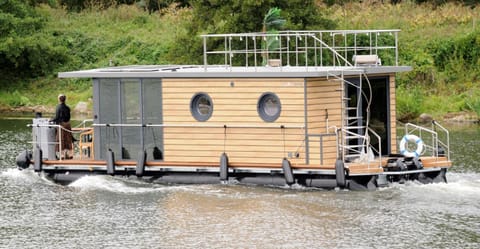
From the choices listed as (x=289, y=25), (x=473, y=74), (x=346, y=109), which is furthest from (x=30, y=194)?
(x=473, y=74)

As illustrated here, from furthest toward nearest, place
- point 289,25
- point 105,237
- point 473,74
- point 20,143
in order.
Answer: point 473,74 → point 289,25 → point 20,143 → point 105,237

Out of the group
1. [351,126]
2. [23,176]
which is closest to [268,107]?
[351,126]

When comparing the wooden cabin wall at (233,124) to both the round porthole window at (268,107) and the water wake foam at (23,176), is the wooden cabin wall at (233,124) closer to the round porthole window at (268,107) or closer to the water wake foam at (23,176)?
the round porthole window at (268,107)

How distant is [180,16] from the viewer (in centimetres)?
4828

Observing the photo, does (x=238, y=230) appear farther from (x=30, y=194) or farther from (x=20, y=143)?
(x=20, y=143)

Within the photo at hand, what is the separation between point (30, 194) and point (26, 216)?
7.45 feet

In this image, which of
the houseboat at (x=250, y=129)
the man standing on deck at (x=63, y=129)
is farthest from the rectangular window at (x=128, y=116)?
the man standing on deck at (x=63, y=129)

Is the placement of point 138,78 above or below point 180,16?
below

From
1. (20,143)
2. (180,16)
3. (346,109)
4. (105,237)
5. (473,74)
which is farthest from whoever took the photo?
(180,16)

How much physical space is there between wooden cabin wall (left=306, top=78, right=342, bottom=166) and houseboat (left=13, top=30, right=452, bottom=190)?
0.02m

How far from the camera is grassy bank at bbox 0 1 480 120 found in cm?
3950

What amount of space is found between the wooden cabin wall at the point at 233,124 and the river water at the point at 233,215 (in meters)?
0.78

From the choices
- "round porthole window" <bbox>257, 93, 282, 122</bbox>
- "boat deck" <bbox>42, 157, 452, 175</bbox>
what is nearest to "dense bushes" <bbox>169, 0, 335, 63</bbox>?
"boat deck" <bbox>42, 157, 452, 175</bbox>

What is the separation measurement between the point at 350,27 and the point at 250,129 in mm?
21326
